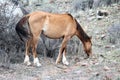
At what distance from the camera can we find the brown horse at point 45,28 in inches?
421

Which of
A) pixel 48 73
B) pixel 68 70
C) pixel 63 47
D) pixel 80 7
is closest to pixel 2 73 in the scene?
pixel 48 73

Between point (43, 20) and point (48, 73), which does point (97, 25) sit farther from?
point (48, 73)

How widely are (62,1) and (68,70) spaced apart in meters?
14.7

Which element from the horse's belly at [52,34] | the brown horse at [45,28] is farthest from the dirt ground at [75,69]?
the horse's belly at [52,34]

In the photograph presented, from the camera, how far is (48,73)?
32.1 ft

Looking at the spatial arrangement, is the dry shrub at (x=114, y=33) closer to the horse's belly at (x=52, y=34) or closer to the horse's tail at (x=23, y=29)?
the horse's belly at (x=52, y=34)

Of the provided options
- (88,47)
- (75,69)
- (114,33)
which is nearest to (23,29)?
(75,69)

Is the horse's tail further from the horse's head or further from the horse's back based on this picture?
the horse's head

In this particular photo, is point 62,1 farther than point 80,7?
Yes

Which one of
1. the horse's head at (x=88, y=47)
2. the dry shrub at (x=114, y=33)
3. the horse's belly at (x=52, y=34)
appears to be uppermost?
the horse's belly at (x=52, y=34)

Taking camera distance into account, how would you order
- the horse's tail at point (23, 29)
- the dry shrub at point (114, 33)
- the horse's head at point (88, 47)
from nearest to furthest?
the horse's tail at point (23, 29) → the horse's head at point (88, 47) → the dry shrub at point (114, 33)

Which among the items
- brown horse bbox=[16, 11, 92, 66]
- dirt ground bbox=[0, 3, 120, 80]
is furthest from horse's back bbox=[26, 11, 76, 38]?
dirt ground bbox=[0, 3, 120, 80]

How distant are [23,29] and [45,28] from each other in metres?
0.80

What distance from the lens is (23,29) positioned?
34.3 feet
